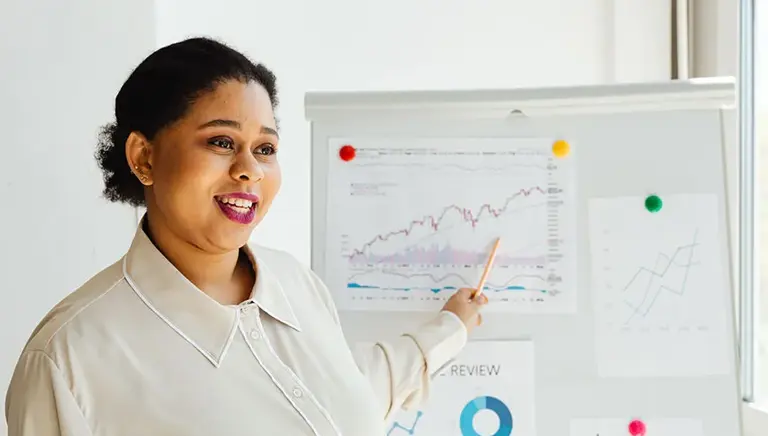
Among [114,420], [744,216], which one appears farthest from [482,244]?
[744,216]

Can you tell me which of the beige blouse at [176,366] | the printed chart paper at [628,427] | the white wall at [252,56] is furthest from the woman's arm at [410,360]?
the white wall at [252,56]

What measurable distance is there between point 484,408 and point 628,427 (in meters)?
0.26

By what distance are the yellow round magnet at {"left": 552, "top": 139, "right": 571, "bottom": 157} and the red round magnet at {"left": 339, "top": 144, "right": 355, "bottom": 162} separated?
385mm

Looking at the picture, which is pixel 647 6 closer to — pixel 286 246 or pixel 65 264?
pixel 286 246

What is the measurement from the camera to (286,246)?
2172 millimetres

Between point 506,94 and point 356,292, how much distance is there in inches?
18.8

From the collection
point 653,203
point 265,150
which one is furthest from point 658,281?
point 265,150

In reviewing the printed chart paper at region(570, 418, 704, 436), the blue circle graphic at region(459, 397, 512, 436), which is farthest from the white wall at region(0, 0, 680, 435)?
the printed chart paper at region(570, 418, 704, 436)

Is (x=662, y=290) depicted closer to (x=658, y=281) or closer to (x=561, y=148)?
(x=658, y=281)

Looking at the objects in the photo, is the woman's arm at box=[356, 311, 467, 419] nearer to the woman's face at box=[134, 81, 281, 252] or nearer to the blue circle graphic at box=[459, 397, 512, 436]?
the blue circle graphic at box=[459, 397, 512, 436]

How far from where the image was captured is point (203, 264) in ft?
3.73

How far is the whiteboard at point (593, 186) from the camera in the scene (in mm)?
1482

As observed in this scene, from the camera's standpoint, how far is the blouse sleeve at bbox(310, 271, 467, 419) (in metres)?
1.39

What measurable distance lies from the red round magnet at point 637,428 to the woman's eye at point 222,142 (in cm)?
90
